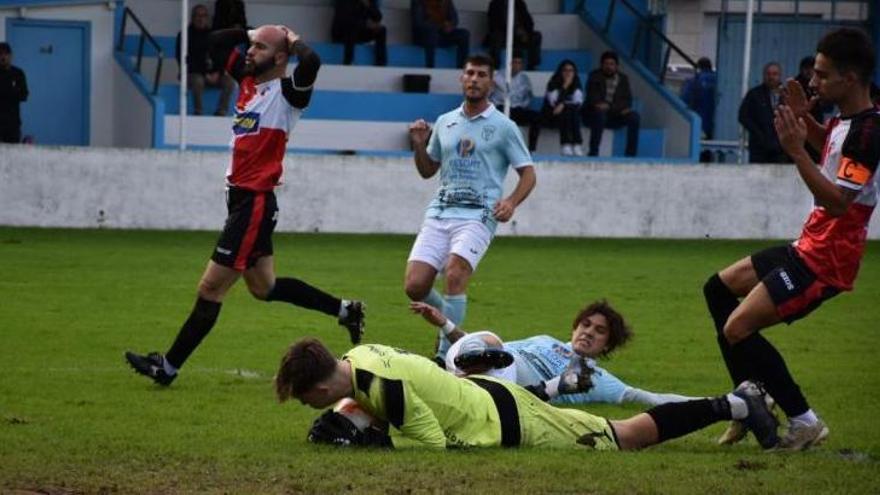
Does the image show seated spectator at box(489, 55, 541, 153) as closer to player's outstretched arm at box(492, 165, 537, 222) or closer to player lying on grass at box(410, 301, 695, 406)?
player's outstretched arm at box(492, 165, 537, 222)

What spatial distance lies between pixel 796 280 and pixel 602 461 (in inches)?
57.2

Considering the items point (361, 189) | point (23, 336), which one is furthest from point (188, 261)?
point (23, 336)

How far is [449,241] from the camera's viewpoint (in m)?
12.8

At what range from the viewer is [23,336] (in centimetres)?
1382

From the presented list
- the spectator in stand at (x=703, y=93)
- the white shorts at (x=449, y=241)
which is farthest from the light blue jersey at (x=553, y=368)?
the spectator in stand at (x=703, y=93)

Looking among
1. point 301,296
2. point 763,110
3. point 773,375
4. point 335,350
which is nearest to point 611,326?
point 773,375

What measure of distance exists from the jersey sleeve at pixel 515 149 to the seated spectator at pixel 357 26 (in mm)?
18287

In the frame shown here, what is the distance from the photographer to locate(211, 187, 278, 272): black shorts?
11.6m

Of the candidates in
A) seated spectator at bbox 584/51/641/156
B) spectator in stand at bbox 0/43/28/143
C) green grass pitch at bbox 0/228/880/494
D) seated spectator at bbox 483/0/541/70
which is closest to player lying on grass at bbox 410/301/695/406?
green grass pitch at bbox 0/228/880/494

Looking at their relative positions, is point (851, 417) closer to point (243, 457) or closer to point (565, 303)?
point (243, 457)

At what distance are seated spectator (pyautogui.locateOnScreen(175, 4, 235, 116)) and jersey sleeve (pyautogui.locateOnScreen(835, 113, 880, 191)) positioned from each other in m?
20.1

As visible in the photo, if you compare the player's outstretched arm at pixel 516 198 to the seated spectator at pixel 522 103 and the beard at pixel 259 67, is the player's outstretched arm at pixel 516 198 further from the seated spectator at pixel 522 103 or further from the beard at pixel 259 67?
the seated spectator at pixel 522 103

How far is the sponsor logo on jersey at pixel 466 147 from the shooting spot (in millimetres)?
12766

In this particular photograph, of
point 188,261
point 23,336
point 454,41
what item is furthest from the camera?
point 454,41
